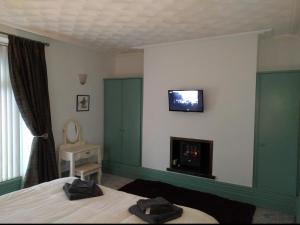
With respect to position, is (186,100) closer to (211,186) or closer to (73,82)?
(211,186)

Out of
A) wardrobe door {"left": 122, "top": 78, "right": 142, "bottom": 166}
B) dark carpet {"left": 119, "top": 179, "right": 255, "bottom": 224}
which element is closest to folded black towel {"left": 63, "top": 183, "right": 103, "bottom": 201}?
dark carpet {"left": 119, "top": 179, "right": 255, "bottom": 224}

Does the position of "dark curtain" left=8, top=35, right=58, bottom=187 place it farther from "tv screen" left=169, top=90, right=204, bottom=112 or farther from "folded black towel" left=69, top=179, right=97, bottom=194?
"tv screen" left=169, top=90, right=204, bottom=112

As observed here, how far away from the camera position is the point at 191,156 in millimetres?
3840

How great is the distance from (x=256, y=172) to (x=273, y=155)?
349mm

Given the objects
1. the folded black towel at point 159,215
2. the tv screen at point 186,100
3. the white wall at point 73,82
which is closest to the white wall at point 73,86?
the white wall at point 73,82

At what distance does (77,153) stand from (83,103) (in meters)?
1.05

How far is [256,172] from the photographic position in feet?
10.9

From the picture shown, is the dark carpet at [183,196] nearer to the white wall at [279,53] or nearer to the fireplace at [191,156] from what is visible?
the fireplace at [191,156]

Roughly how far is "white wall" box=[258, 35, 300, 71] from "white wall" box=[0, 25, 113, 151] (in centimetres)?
297

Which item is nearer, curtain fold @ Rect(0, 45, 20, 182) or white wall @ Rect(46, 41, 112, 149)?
curtain fold @ Rect(0, 45, 20, 182)

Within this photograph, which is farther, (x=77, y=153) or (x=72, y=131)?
(x=72, y=131)

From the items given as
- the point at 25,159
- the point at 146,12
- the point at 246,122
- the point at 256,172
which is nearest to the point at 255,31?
the point at 246,122

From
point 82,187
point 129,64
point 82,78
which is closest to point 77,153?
point 82,78

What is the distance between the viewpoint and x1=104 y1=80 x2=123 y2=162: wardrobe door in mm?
4562
